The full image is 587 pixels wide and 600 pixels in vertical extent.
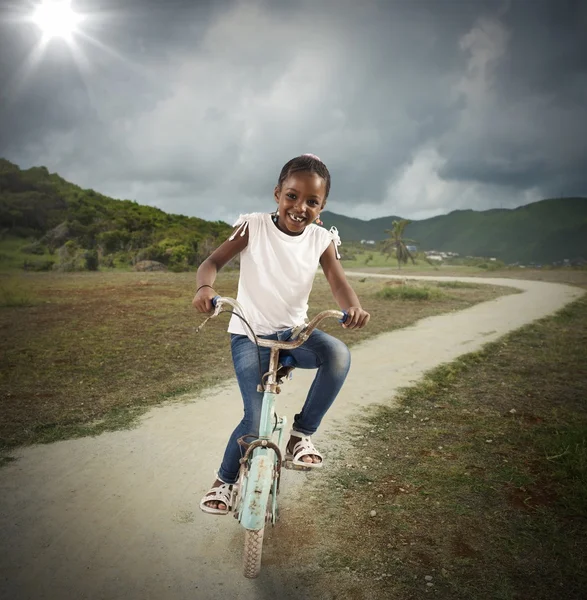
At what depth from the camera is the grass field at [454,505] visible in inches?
89.5

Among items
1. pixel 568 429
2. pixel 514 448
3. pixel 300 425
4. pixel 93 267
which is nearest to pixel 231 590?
pixel 300 425

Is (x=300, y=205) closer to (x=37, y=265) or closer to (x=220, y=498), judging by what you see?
(x=220, y=498)

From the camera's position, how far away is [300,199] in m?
2.45

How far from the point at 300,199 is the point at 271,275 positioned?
46 centimetres

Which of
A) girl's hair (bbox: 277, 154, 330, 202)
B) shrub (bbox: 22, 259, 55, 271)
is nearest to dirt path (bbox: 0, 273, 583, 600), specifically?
girl's hair (bbox: 277, 154, 330, 202)

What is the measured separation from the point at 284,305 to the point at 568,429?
10.6 ft

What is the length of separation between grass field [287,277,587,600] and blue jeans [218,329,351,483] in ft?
2.17

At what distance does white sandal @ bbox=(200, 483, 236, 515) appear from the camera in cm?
244

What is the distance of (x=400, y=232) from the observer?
44250 millimetres

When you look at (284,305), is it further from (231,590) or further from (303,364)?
(231,590)

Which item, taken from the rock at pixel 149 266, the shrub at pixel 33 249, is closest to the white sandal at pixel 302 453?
the rock at pixel 149 266

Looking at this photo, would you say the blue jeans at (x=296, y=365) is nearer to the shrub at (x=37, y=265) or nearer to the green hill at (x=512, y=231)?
the shrub at (x=37, y=265)

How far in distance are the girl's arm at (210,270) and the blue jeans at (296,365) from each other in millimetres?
387

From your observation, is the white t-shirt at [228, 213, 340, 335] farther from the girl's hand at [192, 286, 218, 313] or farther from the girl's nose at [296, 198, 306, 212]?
the girl's hand at [192, 286, 218, 313]
